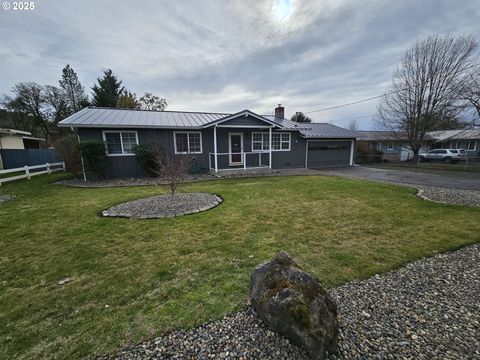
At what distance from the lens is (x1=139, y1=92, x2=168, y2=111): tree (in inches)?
1189

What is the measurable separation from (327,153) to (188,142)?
1199 cm

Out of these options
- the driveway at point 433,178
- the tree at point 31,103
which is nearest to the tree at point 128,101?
the tree at point 31,103

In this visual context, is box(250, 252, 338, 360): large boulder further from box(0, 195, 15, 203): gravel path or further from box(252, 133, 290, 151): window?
box(252, 133, 290, 151): window

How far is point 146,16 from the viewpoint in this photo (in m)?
8.20

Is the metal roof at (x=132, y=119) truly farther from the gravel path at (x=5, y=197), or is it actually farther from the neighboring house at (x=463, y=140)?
the neighboring house at (x=463, y=140)

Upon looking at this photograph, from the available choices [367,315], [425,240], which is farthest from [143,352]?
[425,240]

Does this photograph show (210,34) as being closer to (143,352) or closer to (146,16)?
(146,16)

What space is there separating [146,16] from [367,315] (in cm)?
1119

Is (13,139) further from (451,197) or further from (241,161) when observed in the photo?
(451,197)

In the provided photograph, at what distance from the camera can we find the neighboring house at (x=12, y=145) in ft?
49.3

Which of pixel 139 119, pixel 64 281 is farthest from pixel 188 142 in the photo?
pixel 64 281

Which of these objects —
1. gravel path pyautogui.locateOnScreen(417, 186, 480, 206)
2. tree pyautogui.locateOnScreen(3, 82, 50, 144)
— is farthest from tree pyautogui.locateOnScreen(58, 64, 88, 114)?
gravel path pyautogui.locateOnScreen(417, 186, 480, 206)

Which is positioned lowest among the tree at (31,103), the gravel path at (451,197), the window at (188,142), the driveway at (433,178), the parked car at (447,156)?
the driveway at (433,178)

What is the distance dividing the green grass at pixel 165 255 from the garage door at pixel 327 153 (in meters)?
10.8
